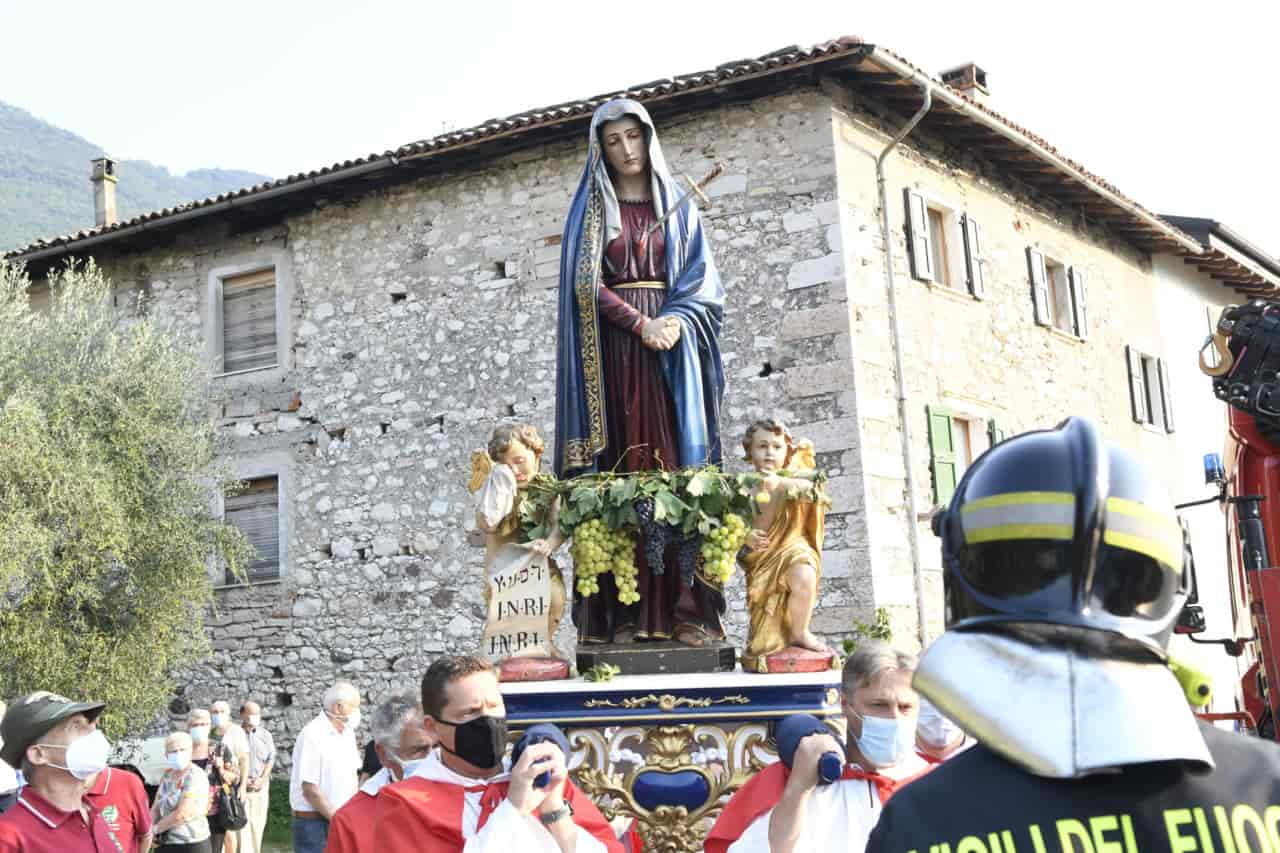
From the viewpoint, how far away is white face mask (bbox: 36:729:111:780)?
15.0 ft

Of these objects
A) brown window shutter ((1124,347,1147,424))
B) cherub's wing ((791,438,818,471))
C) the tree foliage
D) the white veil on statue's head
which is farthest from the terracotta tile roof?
cherub's wing ((791,438,818,471))

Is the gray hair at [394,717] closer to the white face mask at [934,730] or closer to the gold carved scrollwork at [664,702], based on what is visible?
the gold carved scrollwork at [664,702]

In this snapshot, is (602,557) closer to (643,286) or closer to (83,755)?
(643,286)

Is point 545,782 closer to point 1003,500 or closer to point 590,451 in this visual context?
point 1003,500

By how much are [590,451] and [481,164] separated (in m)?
11.0

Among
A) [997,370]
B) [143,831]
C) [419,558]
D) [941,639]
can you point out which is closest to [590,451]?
[143,831]

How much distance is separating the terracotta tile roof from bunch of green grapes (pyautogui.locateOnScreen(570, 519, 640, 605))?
31.8ft

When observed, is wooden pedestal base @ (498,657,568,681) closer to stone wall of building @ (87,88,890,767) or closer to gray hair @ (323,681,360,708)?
gray hair @ (323,681,360,708)

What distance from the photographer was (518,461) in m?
5.62

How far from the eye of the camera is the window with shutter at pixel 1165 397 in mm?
21109

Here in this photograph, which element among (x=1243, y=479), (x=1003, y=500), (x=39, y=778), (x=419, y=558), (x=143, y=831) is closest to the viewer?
(x=1003, y=500)

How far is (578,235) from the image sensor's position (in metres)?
6.19

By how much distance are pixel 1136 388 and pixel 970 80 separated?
17.1 ft

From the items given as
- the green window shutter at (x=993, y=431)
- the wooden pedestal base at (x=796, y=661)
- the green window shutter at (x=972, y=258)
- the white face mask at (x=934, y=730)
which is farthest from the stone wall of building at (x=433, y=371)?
the white face mask at (x=934, y=730)
